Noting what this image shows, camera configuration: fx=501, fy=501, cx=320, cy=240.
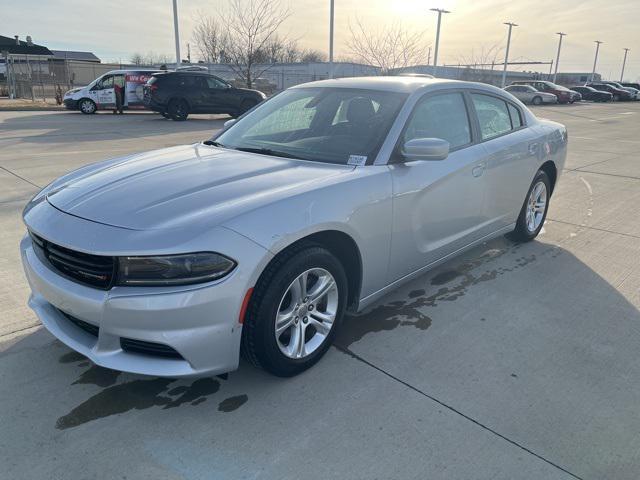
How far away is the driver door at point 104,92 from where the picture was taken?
66.2 ft

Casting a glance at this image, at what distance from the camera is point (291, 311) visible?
2.75m

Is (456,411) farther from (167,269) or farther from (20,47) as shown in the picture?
(20,47)

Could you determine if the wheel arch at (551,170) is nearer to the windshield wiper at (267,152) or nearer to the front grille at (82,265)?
the windshield wiper at (267,152)

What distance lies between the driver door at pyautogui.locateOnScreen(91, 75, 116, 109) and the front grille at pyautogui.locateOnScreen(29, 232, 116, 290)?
19931 millimetres

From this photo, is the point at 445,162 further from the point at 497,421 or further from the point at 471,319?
the point at 497,421

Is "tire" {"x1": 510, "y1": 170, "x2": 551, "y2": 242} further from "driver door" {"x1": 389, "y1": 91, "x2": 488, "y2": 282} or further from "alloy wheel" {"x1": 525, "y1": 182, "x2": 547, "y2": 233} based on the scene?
"driver door" {"x1": 389, "y1": 91, "x2": 488, "y2": 282}

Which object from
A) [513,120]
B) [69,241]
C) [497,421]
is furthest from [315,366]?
[513,120]

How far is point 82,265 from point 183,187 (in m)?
0.69

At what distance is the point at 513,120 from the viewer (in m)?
4.72

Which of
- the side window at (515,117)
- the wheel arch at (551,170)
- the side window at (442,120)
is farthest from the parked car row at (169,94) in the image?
the side window at (442,120)

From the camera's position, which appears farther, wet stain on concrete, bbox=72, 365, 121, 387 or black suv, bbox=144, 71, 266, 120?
black suv, bbox=144, 71, 266, 120

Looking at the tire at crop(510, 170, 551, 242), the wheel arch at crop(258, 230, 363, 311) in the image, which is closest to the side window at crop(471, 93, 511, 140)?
the tire at crop(510, 170, 551, 242)

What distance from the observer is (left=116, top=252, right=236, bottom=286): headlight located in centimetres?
228

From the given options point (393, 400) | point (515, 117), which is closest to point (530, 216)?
point (515, 117)
